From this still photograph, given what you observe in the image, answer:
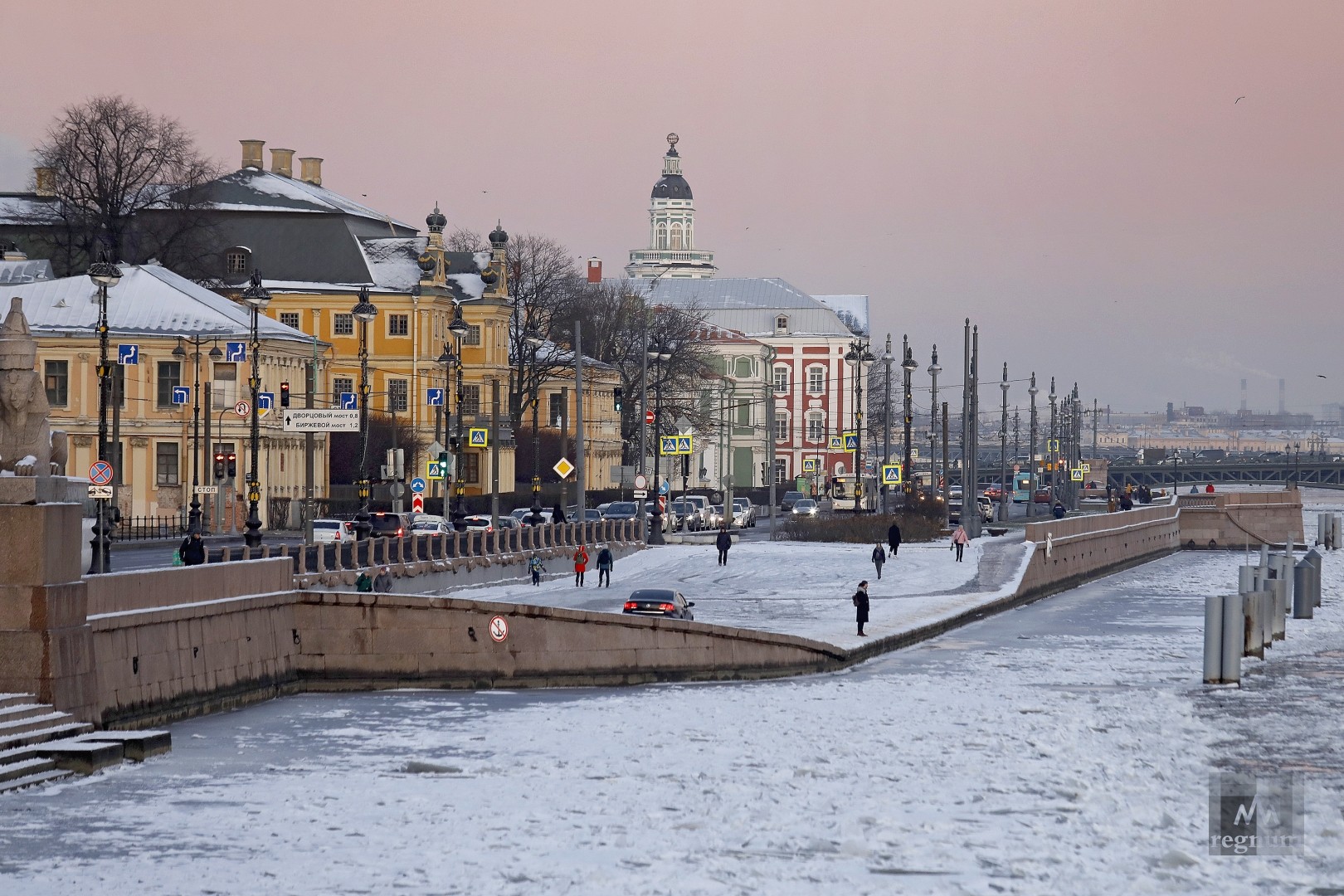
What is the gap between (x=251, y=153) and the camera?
116 metres

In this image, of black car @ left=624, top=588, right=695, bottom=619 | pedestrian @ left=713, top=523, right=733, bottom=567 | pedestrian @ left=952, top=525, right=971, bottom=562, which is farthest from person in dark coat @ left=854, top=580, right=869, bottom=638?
pedestrian @ left=952, top=525, right=971, bottom=562

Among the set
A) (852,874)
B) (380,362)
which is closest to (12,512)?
(852,874)

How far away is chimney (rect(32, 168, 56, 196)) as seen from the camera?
9531cm

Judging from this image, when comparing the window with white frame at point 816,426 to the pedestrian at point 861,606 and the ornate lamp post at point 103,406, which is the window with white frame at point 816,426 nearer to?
the ornate lamp post at point 103,406

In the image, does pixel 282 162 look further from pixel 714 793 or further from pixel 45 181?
pixel 714 793

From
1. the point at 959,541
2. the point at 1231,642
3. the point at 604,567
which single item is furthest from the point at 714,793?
the point at 959,541

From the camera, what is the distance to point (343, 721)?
31797 millimetres

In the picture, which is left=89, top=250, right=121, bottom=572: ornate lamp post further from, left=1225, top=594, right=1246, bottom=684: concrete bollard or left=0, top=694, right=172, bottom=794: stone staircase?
left=1225, top=594, right=1246, bottom=684: concrete bollard

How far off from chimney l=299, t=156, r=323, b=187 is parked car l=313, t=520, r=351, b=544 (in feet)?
187

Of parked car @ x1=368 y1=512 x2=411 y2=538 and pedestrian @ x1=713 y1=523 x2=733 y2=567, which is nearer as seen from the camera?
parked car @ x1=368 y1=512 x2=411 y2=538

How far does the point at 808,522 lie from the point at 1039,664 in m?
34.4

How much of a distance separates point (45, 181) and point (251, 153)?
1632cm

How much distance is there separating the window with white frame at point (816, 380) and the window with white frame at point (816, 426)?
1689 mm

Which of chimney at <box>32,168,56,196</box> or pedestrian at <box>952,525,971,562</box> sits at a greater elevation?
chimney at <box>32,168,56,196</box>
